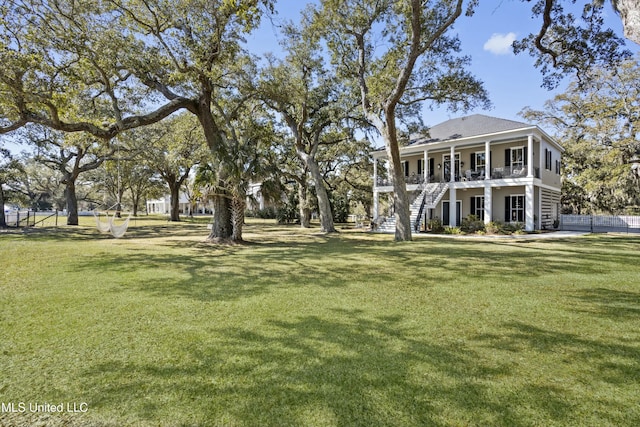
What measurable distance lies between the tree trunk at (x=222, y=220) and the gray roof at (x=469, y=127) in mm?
12939

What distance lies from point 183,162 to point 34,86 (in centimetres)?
1509

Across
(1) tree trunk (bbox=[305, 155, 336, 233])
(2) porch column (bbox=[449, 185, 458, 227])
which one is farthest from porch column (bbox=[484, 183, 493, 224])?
(1) tree trunk (bbox=[305, 155, 336, 233])

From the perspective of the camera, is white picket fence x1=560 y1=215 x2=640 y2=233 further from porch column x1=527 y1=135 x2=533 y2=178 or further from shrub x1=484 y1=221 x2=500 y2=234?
shrub x1=484 y1=221 x2=500 y2=234

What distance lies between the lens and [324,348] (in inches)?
141

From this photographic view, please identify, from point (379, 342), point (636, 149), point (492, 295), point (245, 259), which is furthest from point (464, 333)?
point (636, 149)

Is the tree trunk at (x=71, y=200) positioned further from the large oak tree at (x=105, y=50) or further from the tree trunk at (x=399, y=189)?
the tree trunk at (x=399, y=189)

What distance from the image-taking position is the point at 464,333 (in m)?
4.00

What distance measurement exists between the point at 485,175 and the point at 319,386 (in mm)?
19768

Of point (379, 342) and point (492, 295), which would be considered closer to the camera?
point (379, 342)

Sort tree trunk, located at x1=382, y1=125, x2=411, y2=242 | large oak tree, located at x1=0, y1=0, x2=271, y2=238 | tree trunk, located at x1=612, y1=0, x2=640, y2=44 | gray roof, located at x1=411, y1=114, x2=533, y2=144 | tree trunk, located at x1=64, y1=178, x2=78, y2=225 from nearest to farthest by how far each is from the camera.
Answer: tree trunk, located at x1=612, y1=0, x2=640, y2=44, large oak tree, located at x1=0, y1=0, x2=271, y2=238, tree trunk, located at x1=382, y1=125, x2=411, y2=242, gray roof, located at x1=411, y1=114, x2=533, y2=144, tree trunk, located at x1=64, y1=178, x2=78, y2=225

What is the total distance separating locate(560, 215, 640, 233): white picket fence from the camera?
20844 millimetres

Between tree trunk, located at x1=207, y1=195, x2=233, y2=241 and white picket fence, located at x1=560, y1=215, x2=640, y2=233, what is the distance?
868 inches

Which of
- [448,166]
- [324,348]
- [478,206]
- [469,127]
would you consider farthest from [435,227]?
[324,348]

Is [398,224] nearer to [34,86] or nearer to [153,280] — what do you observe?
[153,280]
